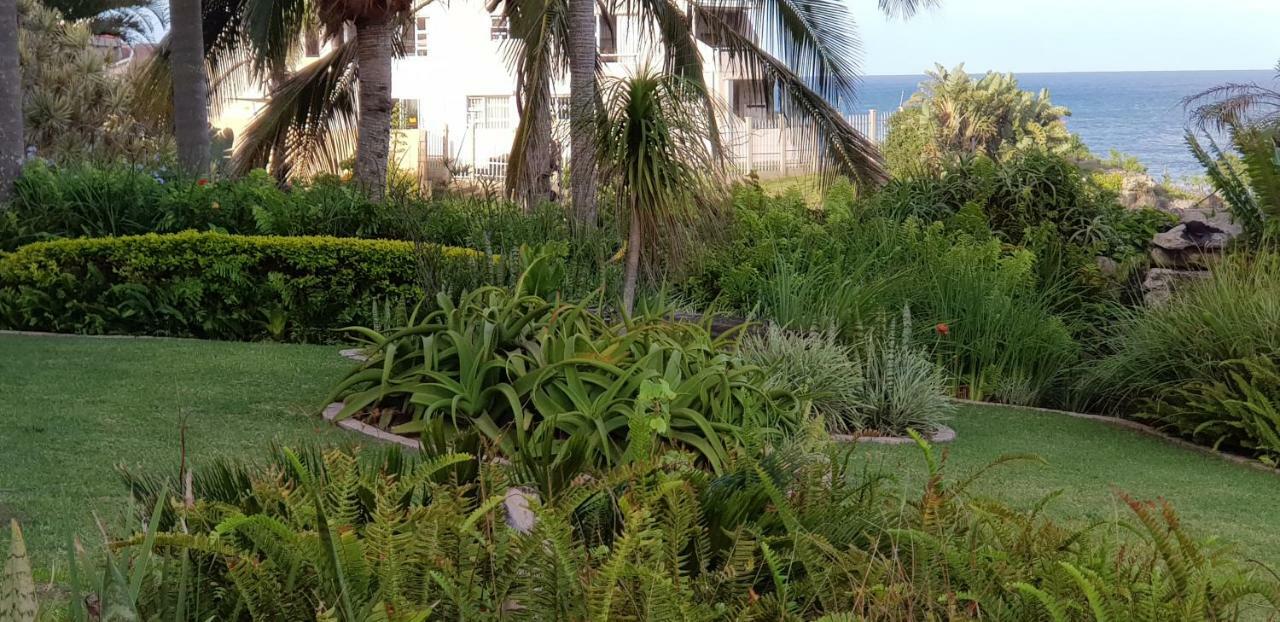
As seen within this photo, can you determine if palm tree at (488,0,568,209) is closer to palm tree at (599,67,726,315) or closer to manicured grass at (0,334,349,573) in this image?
manicured grass at (0,334,349,573)

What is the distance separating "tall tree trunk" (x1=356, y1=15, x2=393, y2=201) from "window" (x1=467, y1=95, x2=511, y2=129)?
2551 cm

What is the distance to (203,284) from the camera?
9.67 m

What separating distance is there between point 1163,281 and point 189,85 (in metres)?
11.0

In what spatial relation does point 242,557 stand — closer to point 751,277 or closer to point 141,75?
point 751,277

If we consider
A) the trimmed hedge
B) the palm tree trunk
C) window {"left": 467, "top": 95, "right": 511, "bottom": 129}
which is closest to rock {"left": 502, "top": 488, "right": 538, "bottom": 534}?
the palm tree trunk

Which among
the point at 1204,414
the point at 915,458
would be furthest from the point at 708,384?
the point at 1204,414

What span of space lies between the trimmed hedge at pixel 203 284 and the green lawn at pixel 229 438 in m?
0.66

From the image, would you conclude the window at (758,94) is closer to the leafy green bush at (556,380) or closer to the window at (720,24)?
the window at (720,24)

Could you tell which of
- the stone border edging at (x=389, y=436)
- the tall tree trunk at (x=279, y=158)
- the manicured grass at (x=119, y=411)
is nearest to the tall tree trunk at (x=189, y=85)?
the tall tree trunk at (x=279, y=158)

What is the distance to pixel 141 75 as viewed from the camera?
17906mm

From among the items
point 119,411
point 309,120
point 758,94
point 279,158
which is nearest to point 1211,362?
point 119,411

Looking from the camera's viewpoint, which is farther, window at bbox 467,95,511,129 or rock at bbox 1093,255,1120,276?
window at bbox 467,95,511,129

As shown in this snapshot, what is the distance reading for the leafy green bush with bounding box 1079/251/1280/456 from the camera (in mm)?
7848

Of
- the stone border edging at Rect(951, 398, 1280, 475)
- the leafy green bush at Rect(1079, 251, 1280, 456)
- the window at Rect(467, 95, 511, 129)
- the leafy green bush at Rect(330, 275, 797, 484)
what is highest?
the window at Rect(467, 95, 511, 129)
